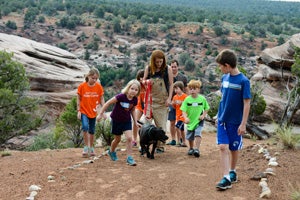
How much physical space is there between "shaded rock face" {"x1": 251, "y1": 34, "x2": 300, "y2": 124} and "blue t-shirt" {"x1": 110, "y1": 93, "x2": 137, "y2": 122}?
1217 cm

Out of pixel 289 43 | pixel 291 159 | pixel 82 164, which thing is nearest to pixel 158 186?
pixel 82 164

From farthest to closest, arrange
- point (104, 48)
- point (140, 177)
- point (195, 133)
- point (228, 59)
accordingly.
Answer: point (104, 48) < point (195, 133) < point (140, 177) < point (228, 59)

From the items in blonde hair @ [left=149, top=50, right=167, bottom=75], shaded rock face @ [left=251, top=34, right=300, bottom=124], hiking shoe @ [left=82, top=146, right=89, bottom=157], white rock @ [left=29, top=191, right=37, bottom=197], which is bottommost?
shaded rock face @ [left=251, top=34, right=300, bottom=124]

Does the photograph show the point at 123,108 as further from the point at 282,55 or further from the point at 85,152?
the point at 282,55

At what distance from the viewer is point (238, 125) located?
500cm

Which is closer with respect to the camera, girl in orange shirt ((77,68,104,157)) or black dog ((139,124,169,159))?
black dog ((139,124,169,159))

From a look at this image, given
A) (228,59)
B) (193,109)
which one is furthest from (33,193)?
(193,109)

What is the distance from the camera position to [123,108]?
657 cm

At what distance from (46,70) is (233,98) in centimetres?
1883

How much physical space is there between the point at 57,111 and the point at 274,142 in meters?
15.4

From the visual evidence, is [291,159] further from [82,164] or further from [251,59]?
[251,59]

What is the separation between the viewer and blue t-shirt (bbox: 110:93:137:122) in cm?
653

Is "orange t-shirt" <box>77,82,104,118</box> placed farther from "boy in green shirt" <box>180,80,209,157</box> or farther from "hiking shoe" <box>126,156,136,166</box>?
"boy in green shirt" <box>180,80,209,157</box>

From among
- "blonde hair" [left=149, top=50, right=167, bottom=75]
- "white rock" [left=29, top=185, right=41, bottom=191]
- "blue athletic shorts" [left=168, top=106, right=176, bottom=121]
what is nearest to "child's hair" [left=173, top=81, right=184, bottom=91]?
"blue athletic shorts" [left=168, top=106, right=176, bottom=121]
